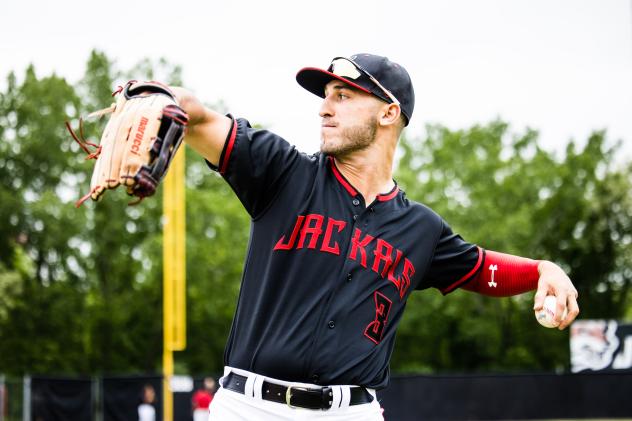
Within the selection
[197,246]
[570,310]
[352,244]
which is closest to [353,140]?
[352,244]

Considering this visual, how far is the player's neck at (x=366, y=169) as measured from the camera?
3.48m

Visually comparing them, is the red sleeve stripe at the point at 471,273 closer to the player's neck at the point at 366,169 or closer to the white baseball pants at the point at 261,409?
the player's neck at the point at 366,169

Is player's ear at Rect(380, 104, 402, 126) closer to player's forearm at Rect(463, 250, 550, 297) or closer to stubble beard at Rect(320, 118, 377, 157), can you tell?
stubble beard at Rect(320, 118, 377, 157)

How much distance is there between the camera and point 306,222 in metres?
3.26

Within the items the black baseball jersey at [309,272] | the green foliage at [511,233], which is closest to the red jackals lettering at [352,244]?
the black baseball jersey at [309,272]

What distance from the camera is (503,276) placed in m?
3.89

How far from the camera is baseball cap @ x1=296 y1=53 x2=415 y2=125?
3.41 meters

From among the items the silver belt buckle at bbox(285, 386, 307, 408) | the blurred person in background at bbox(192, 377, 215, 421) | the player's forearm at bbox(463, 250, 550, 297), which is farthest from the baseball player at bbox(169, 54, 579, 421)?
the blurred person in background at bbox(192, 377, 215, 421)

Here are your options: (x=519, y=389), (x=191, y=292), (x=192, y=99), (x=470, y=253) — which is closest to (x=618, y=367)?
(x=519, y=389)

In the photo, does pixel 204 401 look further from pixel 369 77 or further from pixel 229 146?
pixel 229 146

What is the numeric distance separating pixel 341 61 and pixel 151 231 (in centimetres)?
3233

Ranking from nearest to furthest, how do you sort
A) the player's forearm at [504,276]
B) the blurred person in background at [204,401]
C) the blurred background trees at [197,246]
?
1. the player's forearm at [504,276]
2. the blurred person in background at [204,401]
3. the blurred background trees at [197,246]

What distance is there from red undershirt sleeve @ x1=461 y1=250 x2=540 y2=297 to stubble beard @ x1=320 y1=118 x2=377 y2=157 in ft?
2.89

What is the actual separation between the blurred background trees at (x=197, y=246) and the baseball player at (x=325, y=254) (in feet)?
94.8
